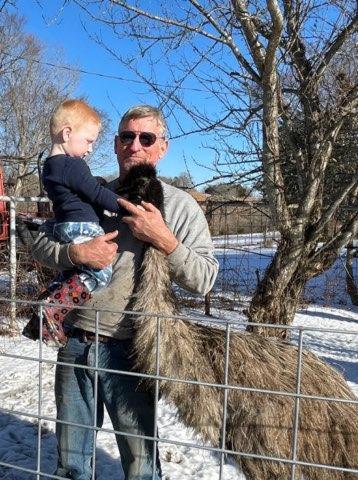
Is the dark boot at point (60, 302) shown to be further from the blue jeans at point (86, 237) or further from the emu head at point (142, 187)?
the emu head at point (142, 187)

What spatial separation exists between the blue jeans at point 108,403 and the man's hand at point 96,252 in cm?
32

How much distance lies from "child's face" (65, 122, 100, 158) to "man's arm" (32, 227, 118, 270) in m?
0.36

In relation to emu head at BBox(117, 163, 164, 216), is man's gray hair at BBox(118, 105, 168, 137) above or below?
above

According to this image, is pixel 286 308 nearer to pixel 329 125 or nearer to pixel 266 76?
pixel 329 125

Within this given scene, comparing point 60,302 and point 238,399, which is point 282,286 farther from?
point 60,302

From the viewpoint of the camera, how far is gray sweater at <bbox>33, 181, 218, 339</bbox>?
6.72ft

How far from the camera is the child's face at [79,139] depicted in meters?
2.19

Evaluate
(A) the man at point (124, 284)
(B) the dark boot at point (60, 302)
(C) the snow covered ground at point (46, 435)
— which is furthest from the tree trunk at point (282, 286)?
(B) the dark boot at point (60, 302)

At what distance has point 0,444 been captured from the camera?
366cm

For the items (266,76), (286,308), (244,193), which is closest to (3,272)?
(244,193)

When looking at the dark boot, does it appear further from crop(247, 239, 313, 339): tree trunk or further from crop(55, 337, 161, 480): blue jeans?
crop(247, 239, 313, 339): tree trunk

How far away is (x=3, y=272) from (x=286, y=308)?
378 centimetres

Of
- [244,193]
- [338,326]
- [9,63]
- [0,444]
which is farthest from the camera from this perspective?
[9,63]

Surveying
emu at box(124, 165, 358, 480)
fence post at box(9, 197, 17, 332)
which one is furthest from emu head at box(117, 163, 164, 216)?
fence post at box(9, 197, 17, 332)
